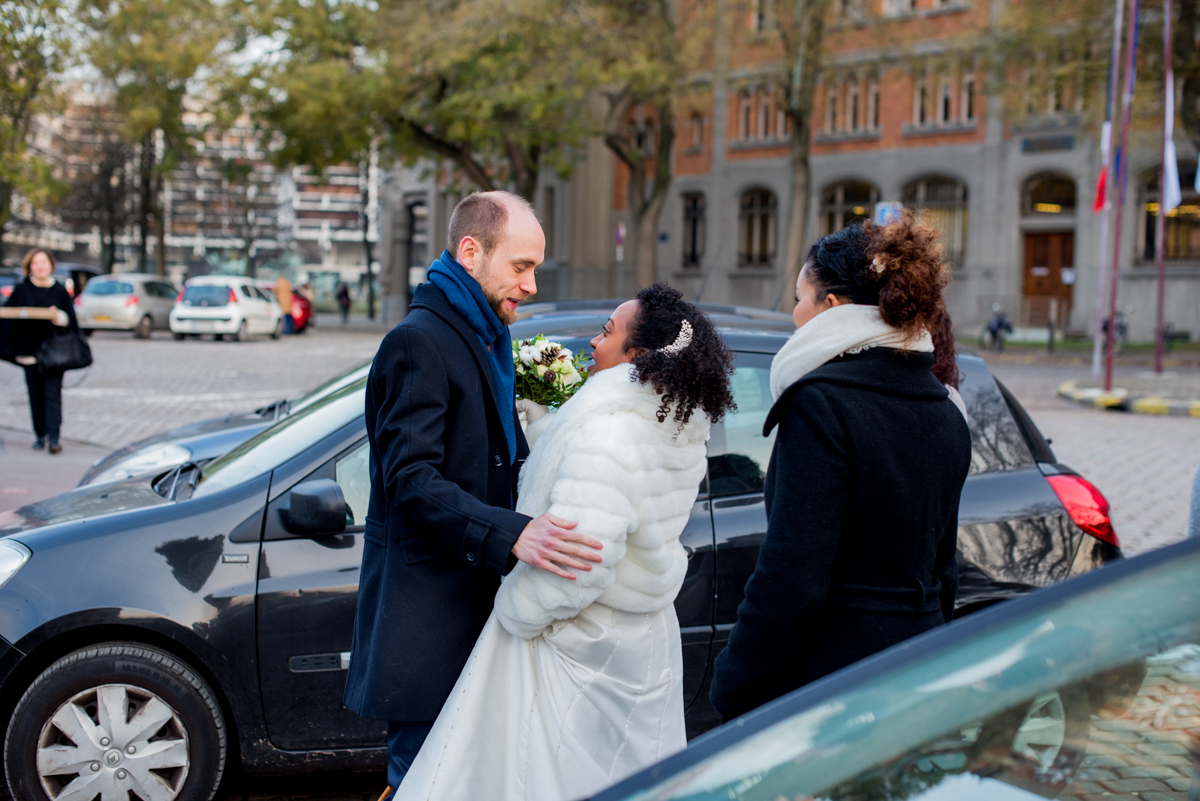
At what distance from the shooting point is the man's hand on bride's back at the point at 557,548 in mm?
2398

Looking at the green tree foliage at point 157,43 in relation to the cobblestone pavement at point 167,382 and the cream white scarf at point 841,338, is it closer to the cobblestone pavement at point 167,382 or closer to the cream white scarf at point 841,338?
the cobblestone pavement at point 167,382

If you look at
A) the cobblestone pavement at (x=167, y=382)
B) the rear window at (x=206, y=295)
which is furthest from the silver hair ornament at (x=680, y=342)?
the rear window at (x=206, y=295)

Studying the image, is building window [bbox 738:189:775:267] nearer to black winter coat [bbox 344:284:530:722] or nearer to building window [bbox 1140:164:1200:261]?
building window [bbox 1140:164:1200:261]

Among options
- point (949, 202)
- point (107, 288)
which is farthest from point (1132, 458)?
point (949, 202)

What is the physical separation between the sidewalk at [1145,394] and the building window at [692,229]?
2246cm

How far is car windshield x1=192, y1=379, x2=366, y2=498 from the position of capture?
4047 mm

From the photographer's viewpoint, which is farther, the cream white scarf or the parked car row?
the parked car row

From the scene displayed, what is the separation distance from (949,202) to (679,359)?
36065mm

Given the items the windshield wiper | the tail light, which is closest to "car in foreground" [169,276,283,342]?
the windshield wiper

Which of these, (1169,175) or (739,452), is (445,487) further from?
(1169,175)

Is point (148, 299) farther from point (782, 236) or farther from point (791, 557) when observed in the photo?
point (791, 557)

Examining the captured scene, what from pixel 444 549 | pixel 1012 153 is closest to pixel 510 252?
pixel 444 549

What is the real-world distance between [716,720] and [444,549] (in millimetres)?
1782

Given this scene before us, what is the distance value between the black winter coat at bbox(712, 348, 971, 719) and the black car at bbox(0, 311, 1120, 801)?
1.42 meters
